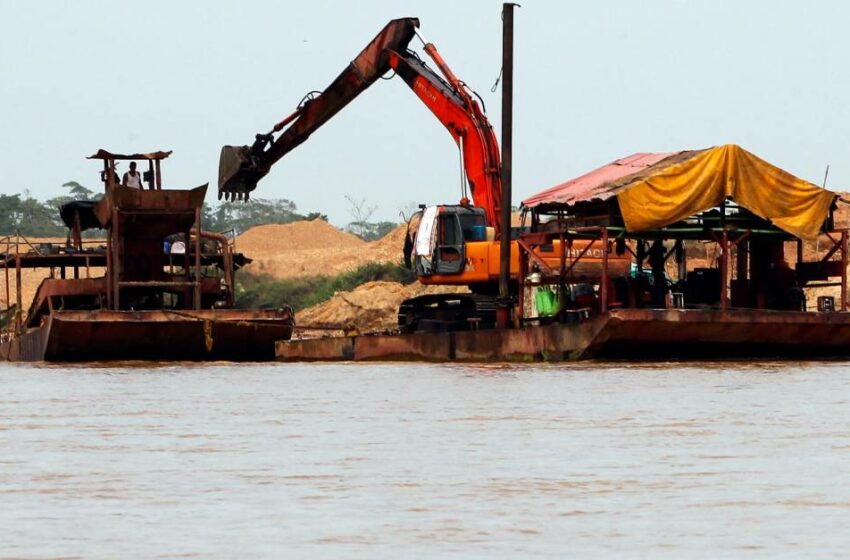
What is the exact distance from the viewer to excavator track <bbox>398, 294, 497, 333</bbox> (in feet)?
104

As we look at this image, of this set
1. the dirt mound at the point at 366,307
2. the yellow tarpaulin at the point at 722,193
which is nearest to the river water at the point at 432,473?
the yellow tarpaulin at the point at 722,193

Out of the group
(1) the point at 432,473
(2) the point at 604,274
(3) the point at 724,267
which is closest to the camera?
(1) the point at 432,473

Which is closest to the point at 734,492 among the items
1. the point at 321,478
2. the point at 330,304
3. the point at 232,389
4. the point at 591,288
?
the point at 321,478

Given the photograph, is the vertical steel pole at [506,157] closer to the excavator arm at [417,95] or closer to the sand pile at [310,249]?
the excavator arm at [417,95]

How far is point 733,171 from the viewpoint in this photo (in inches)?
1096

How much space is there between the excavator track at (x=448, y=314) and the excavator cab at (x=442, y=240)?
80 cm

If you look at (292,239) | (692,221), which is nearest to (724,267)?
Answer: (692,221)

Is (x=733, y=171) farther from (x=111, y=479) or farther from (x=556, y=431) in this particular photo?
(x=111, y=479)

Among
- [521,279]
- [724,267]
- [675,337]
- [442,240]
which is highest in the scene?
[442,240]

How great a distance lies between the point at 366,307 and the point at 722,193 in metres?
28.9

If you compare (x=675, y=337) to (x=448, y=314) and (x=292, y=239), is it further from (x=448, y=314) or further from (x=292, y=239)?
(x=292, y=239)

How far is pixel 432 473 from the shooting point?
11.5 meters

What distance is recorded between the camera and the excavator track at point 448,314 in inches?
1245

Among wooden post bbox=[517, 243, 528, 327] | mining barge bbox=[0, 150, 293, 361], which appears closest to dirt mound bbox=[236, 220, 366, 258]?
mining barge bbox=[0, 150, 293, 361]
